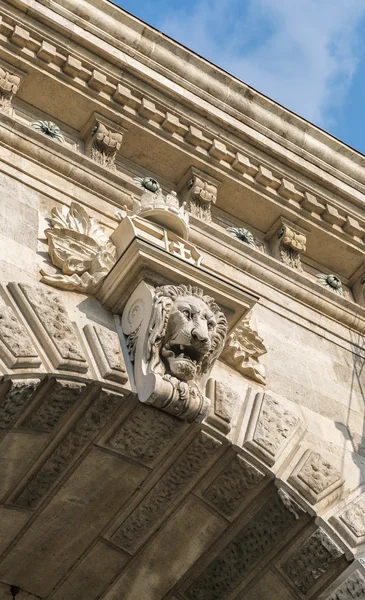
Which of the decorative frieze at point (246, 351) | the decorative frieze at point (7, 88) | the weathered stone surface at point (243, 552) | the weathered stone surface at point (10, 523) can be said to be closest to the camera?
the weathered stone surface at point (10, 523)

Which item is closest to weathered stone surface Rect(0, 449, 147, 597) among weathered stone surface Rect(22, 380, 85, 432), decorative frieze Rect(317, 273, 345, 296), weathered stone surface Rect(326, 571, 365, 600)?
weathered stone surface Rect(22, 380, 85, 432)

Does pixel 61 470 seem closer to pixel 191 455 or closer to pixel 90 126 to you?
pixel 191 455

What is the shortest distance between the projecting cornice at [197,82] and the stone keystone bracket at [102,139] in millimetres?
684

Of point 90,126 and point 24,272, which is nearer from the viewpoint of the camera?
point 24,272

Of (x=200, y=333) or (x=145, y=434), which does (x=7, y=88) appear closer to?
(x=200, y=333)

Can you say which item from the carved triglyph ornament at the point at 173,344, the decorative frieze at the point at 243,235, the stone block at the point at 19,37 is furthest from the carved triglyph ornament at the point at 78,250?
the decorative frieze at the point at 243,235

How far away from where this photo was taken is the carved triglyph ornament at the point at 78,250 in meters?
10.2

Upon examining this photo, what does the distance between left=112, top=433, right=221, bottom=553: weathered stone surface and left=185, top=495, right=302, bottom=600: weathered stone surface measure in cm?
65

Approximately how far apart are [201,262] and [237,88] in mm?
2788

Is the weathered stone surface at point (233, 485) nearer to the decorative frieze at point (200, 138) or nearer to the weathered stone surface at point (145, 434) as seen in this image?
the weathered stone surface at point (145, 434)

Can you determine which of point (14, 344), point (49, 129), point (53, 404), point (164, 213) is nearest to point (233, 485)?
point (53, 404)

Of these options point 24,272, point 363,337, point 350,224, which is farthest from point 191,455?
point 350,224

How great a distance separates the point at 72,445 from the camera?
32.0ft

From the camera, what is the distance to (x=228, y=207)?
12914mm
